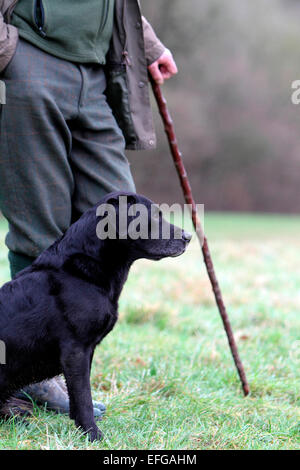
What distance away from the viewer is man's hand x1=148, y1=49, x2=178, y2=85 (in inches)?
110

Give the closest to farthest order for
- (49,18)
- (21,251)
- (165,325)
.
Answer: (49,18)
(21,251)
(165,325)

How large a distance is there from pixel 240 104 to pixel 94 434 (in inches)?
884

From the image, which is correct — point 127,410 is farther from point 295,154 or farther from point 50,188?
point 295,154

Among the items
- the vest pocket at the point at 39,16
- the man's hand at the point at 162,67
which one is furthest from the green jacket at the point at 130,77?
the vest pocket at the point at 39,16

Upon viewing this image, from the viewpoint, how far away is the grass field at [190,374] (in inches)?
82.0

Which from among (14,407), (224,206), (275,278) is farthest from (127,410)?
(224,206)

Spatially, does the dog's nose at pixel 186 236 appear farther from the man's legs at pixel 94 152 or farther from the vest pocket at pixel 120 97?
the vest pocket at pixel 120 97

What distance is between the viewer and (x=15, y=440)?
1.96 m

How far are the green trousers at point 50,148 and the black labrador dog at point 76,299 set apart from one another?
24 cm

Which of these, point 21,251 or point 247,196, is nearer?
point 21,251

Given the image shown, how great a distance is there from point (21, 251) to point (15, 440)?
2.51ft

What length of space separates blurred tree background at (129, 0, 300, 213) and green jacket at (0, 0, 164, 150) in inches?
749

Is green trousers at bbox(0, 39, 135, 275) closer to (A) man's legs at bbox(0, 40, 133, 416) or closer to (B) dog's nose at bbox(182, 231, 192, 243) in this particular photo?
(A) man's legs at bbox(0, 40, 133, 416)

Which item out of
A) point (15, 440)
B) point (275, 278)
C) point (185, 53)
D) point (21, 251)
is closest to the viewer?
point (15, 440)
